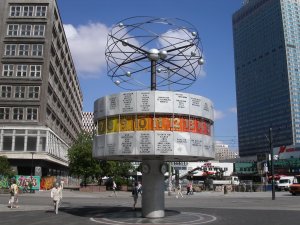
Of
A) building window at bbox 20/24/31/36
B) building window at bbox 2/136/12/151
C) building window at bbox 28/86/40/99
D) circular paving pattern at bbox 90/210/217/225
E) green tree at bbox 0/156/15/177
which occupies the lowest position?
circular paving pattern at bbox 90/210/217/225

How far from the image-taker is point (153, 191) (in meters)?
20.5

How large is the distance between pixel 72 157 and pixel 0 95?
16857mm

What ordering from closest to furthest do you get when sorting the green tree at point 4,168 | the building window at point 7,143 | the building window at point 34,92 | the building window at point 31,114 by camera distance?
the green tree at point 4,168 → the building window at point 7,143 → the building window at point 31,114 → the building window at point 34,92

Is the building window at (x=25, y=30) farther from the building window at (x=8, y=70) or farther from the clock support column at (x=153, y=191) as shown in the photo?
the clock support column at (x=153, y=191)

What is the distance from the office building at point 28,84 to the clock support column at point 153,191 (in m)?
44.0

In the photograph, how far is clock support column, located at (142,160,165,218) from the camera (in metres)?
20.4

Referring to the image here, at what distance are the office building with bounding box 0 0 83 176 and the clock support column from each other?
44.0 m

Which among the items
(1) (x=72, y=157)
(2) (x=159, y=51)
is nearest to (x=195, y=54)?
(2) (x=159, y=51)

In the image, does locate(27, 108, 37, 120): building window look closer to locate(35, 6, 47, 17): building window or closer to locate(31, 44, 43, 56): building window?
locate(31, 44, 43, 56): building window

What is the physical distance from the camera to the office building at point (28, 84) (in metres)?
62.4

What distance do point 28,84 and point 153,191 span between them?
160 ft

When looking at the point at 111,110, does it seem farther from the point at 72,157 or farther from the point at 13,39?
the point at 13,39

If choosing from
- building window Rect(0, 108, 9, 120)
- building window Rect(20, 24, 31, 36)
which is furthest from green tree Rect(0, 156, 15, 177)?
building window Rect(20, 24, 31, 36)

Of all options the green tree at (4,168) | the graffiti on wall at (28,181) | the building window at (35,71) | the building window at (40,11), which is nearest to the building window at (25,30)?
the building window at (40,11)
